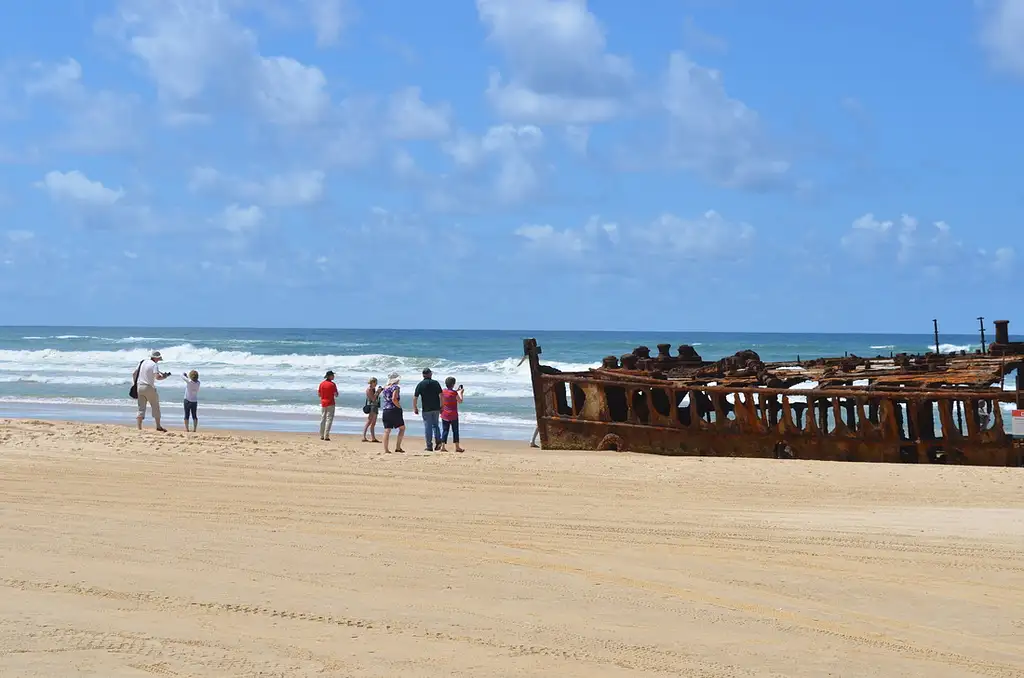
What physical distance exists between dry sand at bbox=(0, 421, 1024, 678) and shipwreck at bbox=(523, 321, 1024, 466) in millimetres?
2154

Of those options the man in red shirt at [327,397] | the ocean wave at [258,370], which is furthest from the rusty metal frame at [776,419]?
the ocean wave at [258,370]

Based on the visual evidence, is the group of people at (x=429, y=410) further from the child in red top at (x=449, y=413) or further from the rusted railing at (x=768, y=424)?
the rusted railing at (x=768, y=424)

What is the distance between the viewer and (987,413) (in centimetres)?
1669

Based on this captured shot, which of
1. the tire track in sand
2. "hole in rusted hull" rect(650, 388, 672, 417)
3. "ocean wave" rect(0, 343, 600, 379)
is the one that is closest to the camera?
the tire track in sand

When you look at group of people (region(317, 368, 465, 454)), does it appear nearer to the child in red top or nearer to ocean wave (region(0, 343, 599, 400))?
the child in red top

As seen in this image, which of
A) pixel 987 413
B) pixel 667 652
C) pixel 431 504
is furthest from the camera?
pixel 987 413

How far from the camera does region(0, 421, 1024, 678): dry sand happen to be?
16.1 ft

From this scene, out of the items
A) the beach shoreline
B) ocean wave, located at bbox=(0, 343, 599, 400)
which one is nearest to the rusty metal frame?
the beach shoreline

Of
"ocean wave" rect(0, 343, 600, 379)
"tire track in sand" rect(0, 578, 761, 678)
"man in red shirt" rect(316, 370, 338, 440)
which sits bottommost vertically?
"tire track in sand" rect(0, 578, 761, 678)

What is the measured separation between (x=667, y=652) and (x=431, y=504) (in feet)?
15.8

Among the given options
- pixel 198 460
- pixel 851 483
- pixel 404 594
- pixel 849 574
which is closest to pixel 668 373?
pixel 851 483

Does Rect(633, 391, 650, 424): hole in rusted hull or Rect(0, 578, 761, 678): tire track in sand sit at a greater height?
Rect(633, 391, 650, 424): hole in rusted hull

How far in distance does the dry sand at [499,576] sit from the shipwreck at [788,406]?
215 centimetres

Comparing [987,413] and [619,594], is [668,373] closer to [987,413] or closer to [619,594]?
[987,413]
